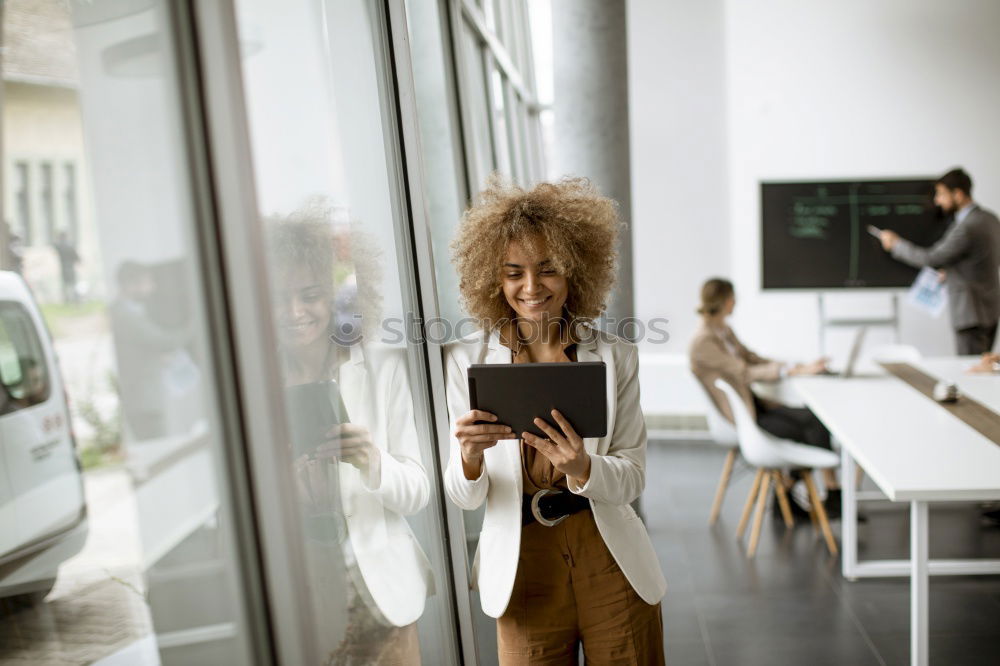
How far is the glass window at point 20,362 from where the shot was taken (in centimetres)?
114

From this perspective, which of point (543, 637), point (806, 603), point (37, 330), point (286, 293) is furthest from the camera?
point (806, 603)

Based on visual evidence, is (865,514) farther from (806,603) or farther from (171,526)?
(171,526)

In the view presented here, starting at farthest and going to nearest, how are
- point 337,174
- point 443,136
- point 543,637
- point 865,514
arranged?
point 865,514 → point 443,136 → point 543,637 → point 337,174

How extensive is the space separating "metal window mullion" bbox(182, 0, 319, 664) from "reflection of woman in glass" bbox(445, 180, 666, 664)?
553 mm

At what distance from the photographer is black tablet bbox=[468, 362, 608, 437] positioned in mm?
1647

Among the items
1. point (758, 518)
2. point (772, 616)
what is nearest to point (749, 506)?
point (758, 518)

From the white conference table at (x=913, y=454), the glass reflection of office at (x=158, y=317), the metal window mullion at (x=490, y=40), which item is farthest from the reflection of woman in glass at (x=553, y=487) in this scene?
the metal window mullion at (x=490, y=40)

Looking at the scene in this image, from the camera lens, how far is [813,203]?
19.2 ft

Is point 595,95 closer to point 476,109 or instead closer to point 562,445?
point 476,109

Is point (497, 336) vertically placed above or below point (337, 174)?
below

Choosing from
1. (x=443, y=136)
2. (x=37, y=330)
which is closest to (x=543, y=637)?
(x=37, y=330)

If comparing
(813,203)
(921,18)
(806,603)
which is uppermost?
(921,18)

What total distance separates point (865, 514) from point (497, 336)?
3335 millimetres

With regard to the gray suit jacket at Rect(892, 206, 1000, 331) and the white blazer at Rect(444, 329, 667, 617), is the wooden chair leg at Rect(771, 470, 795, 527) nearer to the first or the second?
the gray suit jacket at Rect(892, 206, 1000, 331)
